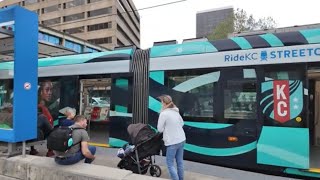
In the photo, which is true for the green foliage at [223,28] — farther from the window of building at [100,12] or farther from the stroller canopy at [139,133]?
the window of building at [100,12]

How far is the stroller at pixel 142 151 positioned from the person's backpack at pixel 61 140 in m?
1.14

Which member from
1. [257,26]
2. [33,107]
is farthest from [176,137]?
[257,26]

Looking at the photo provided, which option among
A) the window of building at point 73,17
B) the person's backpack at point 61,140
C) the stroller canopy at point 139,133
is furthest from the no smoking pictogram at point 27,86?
the window of building at point 73,17

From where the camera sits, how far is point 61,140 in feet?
16.7

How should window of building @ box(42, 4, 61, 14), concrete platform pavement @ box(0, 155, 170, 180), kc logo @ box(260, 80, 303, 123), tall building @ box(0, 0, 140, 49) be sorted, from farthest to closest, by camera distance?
window of building @ box(42, 4, 61, 14) → tall building @ box(0, 0, 140, 49) → kc logo @ box(260, 80, 303, 123) → concrete platform pavement @ box(0, 155, 170, 180)

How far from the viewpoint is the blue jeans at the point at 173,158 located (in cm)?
514

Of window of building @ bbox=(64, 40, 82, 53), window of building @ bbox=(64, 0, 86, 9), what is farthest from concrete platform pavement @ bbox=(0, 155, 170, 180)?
window of building @ bbox=(64, 0, 86, 9)

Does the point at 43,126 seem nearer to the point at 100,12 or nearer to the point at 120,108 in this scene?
the point at 120,108

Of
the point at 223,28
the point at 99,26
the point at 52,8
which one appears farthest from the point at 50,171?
the point at 52,8

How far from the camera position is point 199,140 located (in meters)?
6.94

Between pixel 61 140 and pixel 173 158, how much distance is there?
6.16 feet

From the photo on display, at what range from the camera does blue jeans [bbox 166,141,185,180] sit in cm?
514

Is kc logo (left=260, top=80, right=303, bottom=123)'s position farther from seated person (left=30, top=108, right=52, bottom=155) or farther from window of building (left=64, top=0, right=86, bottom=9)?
window of building (left=64, top=0, right=86, bottom=9)

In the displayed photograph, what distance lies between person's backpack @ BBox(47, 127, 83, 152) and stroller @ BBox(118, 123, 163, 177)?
114 cm
